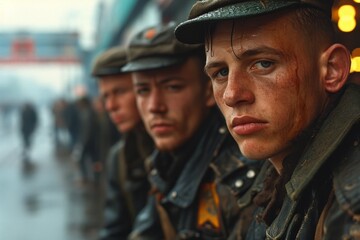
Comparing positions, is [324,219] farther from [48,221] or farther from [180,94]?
[48,221]

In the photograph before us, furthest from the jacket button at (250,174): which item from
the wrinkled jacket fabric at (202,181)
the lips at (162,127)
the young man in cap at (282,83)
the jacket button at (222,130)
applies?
the lips at (162,127)

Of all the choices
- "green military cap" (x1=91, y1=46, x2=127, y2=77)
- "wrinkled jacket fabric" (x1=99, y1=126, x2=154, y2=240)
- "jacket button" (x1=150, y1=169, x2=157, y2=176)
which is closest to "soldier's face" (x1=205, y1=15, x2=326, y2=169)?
"jacket button" (x1=150, y1=169, x2=157, y2=176)

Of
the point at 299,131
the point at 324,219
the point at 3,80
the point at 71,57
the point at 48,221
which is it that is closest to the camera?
the point at 324,219

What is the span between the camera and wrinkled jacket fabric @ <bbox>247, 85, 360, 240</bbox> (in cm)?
100

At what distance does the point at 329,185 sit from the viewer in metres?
1.15

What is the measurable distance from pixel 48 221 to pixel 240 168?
5.65m

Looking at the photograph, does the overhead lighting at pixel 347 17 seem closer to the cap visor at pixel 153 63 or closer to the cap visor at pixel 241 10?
the cap visor at pixel 153 63

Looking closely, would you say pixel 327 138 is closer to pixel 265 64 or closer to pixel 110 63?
pixel 265 64

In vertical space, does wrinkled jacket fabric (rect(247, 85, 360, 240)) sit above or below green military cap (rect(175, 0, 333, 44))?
below

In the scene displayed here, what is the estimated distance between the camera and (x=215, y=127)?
2383mm

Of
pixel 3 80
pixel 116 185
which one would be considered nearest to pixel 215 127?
pixel 116 185

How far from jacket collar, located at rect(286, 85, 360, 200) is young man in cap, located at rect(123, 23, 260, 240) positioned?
2.88 feet

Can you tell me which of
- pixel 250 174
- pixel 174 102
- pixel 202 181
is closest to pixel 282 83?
pixel 250 174

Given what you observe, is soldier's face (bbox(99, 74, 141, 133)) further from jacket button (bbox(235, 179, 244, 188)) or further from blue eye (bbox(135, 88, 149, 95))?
jacket button (bbox(235, 179, 244, 188))
